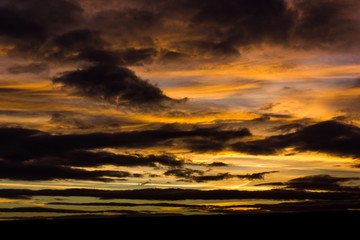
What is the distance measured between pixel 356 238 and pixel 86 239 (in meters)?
51.5

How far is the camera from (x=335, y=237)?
294 ft

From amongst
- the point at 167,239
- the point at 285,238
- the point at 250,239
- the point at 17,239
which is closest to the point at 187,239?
the point at 167,239

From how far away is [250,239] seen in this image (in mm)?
89625

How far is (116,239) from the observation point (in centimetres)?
9262

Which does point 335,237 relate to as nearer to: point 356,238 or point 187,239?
point 356,238

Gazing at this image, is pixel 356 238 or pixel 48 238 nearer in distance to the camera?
pixel 356 238

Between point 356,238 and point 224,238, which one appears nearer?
point 356,238

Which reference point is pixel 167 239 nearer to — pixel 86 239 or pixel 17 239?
pixel 86 239

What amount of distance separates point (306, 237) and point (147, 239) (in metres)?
30.9

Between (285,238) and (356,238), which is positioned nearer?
(356,238)

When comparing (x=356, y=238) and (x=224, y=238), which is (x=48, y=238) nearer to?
(x=224, y=238)

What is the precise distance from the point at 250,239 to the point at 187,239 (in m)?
12.0

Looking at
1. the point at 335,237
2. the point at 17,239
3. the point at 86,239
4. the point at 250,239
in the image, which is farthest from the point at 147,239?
the point at 335,237

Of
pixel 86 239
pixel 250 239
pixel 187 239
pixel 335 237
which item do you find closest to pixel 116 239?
pixel 86 239
